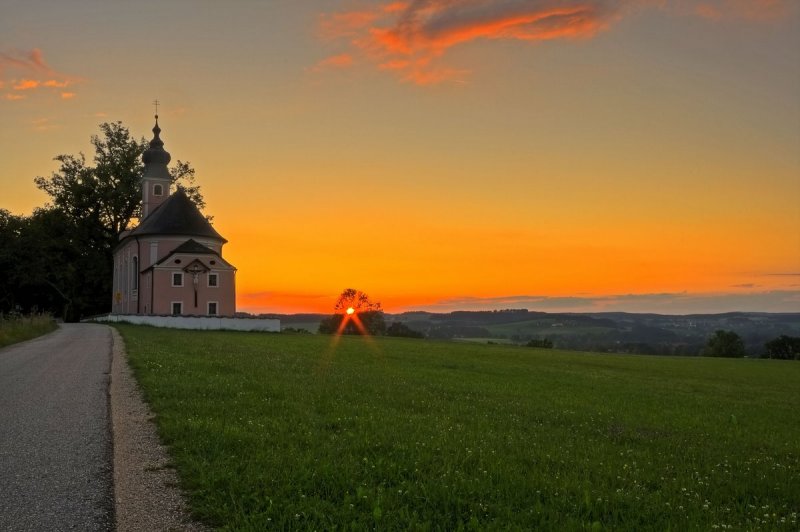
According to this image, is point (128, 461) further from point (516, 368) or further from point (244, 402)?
point (516, 368)

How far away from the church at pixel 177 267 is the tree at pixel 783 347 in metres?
62.1

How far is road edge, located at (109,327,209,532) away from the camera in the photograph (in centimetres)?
568

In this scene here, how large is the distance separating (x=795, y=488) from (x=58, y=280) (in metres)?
77.4

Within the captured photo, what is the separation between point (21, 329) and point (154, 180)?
4468 cm

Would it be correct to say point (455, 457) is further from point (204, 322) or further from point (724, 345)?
point (724, 345)

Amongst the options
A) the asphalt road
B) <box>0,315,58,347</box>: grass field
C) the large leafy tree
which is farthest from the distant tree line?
the asphalt road

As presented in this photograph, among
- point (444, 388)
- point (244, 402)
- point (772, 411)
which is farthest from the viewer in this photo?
point (772, 411)

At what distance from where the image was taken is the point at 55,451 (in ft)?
26.5

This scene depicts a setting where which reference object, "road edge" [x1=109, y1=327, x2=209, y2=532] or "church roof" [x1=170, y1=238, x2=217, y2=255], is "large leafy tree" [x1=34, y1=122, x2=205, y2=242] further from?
"road edge" [x1=109, y1=327, x2=209, y2=532]

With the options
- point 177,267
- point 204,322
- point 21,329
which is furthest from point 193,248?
point 21,329

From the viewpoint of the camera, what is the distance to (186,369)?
16344mm

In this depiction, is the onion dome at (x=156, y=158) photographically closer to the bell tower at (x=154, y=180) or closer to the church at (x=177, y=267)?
the bell tower at (x=154, y=180)

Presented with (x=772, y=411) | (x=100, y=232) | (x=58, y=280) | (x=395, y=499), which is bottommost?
(x=772, y=411)

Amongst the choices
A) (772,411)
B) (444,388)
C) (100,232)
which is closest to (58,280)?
(100,232)
